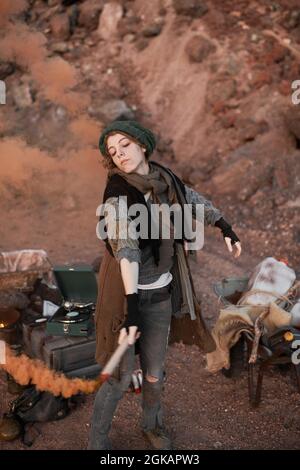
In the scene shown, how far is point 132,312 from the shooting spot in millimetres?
2918

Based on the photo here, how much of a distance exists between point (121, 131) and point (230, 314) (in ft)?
6.58

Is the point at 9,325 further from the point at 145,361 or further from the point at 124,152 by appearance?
the point at 124,152

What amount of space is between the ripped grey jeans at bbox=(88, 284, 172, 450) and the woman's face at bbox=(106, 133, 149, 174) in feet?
2.82

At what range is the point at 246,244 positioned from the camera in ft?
27.4

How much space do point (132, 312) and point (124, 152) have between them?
41.1 inches

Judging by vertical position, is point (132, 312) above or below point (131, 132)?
below

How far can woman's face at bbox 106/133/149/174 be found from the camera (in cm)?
319

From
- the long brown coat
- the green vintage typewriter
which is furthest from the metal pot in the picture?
the long brown coat

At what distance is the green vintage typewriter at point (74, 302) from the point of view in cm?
454

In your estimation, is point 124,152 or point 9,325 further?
point 9,325

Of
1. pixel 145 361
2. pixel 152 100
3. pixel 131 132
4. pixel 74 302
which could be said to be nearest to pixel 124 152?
pixel 131 132

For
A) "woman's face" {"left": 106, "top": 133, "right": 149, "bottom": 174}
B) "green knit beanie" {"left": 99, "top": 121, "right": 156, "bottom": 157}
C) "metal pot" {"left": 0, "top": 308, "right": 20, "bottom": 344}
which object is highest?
"green knit beanie" {"left": 99, "top": 121, "right": 156, "bottom": 157}

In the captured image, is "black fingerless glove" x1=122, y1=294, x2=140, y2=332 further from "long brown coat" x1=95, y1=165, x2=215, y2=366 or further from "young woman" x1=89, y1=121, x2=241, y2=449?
"long brown coat" x1=95, y1=165, x2=215, y2=366

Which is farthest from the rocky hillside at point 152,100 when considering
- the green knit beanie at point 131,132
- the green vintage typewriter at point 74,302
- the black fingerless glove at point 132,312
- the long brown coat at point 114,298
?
the black fingerless glove at point 132,312
